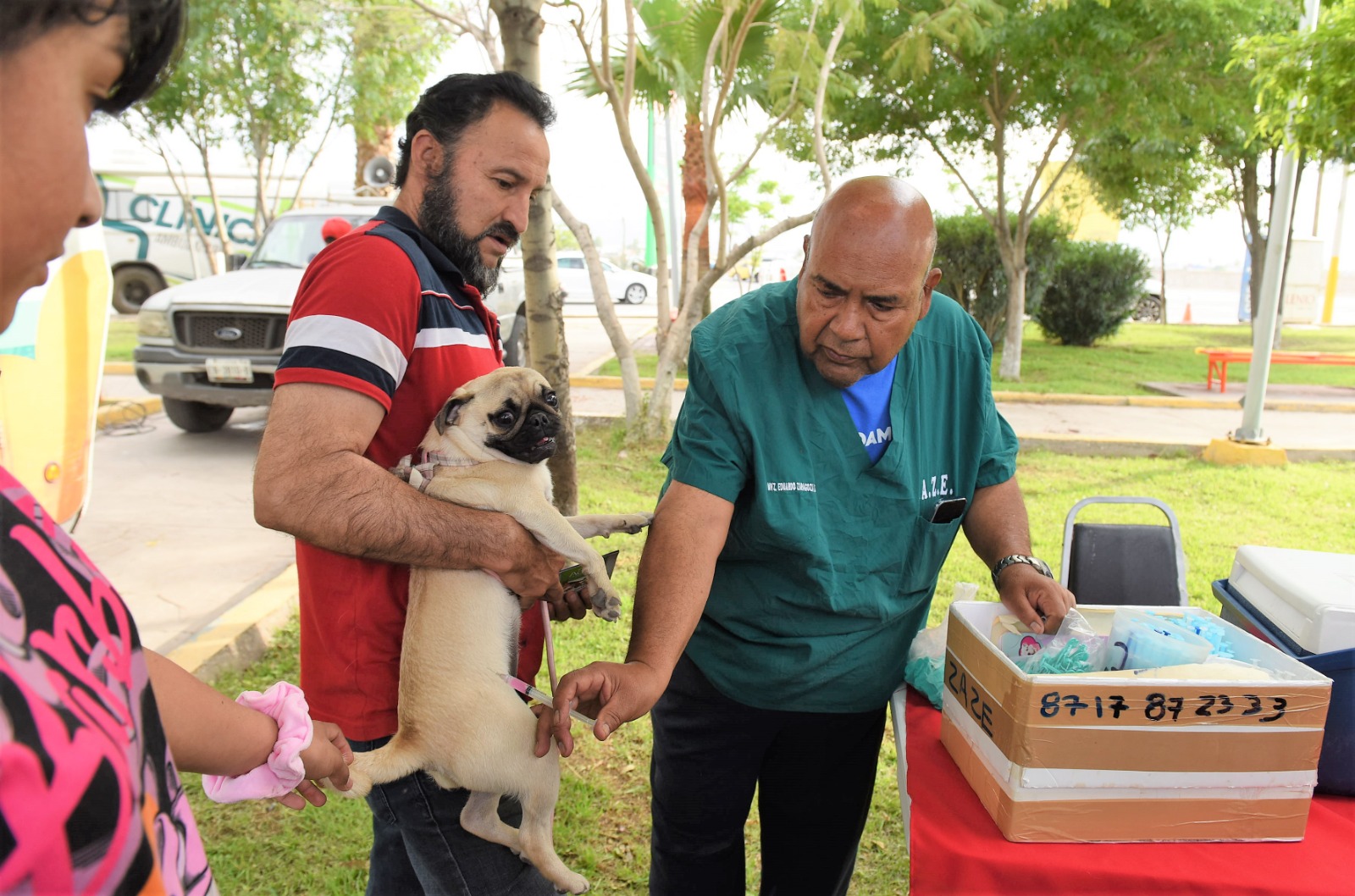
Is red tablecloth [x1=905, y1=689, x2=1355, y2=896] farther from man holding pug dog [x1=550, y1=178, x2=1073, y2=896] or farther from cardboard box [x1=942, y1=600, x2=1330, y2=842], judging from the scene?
man holding pug dog [x1=550, y1=178, x2=1073, y2=896]

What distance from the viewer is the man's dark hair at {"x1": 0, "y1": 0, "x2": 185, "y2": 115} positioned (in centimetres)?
73

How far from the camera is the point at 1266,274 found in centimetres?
846

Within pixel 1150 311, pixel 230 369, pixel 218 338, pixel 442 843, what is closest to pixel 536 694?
pixel 442 843

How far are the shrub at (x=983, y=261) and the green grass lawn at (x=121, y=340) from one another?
14563 millimetres

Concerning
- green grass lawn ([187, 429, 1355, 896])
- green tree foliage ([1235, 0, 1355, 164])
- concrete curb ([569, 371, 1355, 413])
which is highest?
green tree foliage ([1235, 0, 1355, 164])

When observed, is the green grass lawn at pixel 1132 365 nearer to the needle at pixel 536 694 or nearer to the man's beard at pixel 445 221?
the man's beard at pixel 445 221

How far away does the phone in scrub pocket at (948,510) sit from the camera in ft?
6.96

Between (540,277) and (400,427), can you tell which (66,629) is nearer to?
(400,427)

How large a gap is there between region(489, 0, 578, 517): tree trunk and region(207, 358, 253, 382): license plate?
4.47 metres

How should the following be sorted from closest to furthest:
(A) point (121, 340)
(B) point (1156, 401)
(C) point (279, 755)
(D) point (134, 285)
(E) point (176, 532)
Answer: (C) point (279, 755) < (E) point (176, 532) < (B) point (1156, 401) < (A) point (121, 340) < (D) point (134, 285)

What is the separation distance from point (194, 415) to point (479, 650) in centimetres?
883

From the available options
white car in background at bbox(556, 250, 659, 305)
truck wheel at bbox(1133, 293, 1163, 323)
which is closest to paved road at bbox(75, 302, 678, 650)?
white car in background at bbox(556, 250, 659, 305)

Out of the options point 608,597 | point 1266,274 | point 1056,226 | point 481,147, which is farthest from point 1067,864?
point 1056,226

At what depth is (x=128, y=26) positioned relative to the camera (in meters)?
0.82
